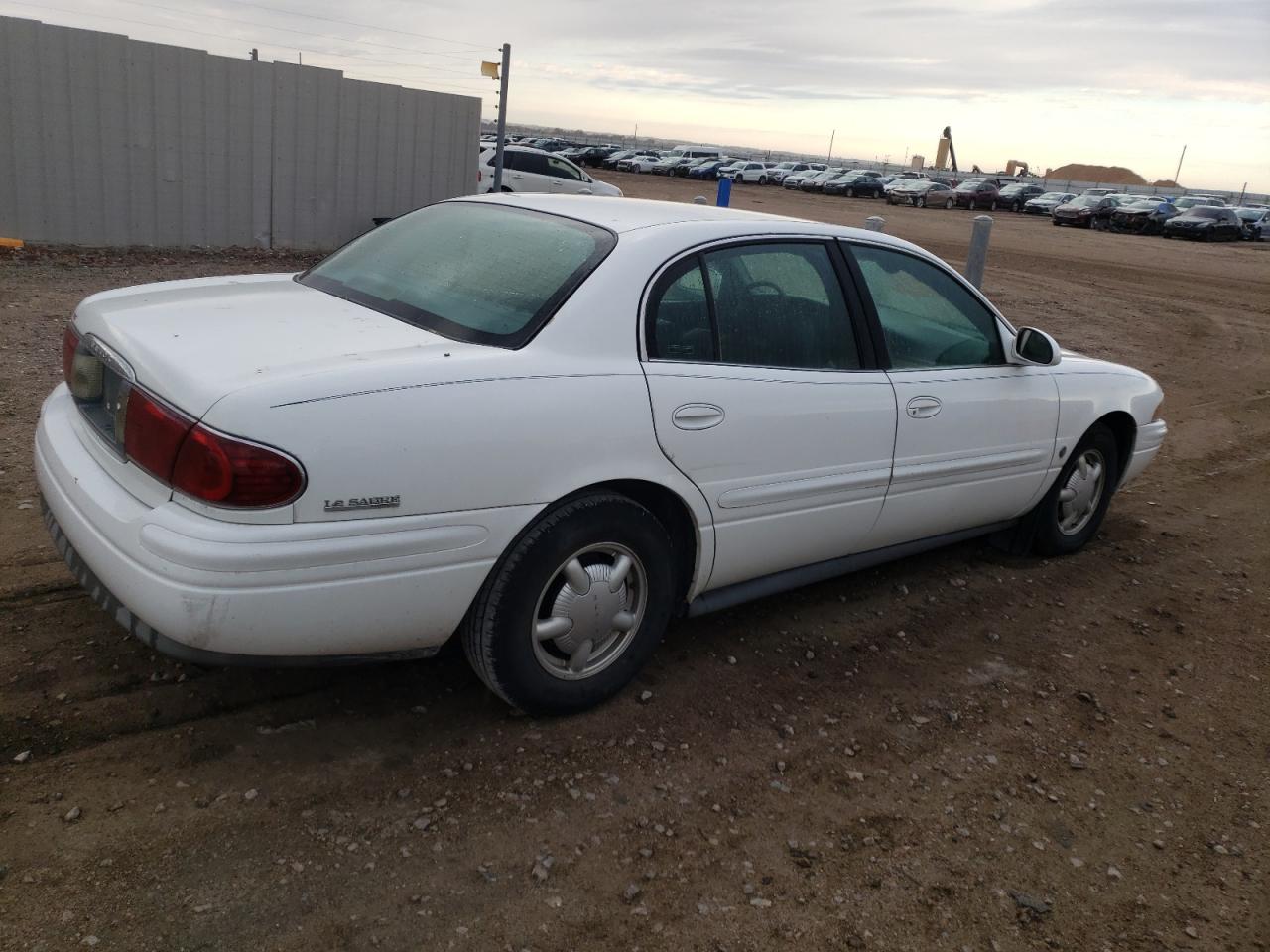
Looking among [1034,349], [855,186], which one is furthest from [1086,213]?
[1034,349]

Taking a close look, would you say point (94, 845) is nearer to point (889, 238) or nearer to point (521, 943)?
point (521, 943)

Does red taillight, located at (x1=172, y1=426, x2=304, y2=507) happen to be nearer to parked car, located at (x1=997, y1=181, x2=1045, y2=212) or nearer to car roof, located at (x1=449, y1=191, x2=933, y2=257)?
car roof, located at (x1=449, y1=191, x2=933, y2=257)

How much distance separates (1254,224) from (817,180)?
20705 mm

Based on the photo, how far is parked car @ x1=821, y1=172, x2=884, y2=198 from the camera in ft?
170

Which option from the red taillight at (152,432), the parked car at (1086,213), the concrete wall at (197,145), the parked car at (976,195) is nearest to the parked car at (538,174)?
the concrete wall at (197,145)

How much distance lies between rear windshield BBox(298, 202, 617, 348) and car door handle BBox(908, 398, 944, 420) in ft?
4.65

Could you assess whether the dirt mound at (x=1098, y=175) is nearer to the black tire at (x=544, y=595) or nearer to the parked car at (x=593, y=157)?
A: the parked car at (x=593, y=157)

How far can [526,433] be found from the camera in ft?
9.73

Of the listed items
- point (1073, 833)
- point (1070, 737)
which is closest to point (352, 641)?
point (1073, 833)

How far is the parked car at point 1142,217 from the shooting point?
38.6 m

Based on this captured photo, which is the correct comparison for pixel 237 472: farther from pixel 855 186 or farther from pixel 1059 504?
pixel 855 186

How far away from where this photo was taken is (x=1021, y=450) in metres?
4.69

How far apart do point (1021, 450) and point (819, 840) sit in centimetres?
240

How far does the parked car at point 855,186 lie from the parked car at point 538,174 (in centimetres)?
3362
